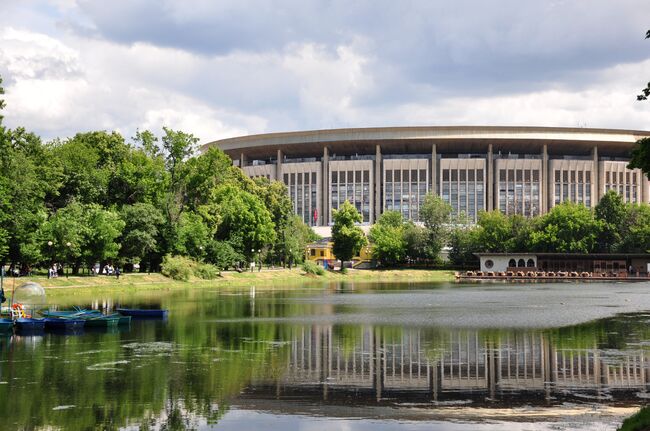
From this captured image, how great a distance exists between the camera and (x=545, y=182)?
146 metres

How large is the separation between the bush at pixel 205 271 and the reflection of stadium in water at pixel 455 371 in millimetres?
44995

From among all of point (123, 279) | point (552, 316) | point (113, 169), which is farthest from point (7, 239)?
point (552, 316)

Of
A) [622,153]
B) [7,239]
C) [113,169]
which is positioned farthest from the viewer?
[622,153]

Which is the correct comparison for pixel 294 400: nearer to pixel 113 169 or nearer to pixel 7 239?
pixel 7 239

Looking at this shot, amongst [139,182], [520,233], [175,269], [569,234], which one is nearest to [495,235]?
[520,233]

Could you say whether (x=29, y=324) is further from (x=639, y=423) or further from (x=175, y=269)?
(x=175, y=269)

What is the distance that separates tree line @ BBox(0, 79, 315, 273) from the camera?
59156mm

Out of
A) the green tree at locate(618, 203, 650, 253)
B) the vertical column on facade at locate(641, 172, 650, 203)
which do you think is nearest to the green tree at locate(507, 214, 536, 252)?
the green tree at locate(618, 203, 650, 253)

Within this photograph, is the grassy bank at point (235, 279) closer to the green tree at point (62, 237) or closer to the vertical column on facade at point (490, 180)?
the green tree at point (62, 237)

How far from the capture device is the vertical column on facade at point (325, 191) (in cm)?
14850

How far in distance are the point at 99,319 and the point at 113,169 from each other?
4232 centimetres

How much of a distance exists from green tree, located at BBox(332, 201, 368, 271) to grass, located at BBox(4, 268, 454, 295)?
3140 millimetres

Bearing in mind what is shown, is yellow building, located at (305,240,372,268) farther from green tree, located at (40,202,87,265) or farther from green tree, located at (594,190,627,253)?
green tree, located at (40,202,87,265)

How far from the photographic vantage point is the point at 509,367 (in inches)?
952
